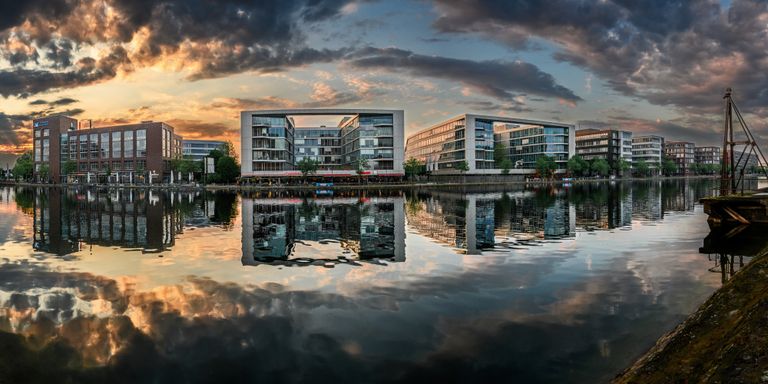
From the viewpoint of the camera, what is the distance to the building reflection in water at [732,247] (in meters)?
21.6

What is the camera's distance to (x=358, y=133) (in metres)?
169

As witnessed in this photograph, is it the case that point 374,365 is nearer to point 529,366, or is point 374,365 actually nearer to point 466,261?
point 529,366

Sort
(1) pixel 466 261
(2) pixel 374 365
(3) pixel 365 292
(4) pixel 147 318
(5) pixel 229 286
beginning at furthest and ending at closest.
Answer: (1) pixel 466 261 → (5) pixel 229 286 → (3) pixel 365 292 → (4) pixel 147 318 → (2) pixel 374 365

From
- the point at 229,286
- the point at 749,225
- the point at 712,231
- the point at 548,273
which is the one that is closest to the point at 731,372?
the point at 548,273

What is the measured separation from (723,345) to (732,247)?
23.6 metres

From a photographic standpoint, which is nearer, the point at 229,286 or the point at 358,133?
the point at 229,286

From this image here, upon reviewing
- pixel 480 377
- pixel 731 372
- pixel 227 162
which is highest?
Result: pixel 227 162

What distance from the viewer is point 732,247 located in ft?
89.0

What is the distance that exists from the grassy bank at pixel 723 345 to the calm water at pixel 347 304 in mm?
1466

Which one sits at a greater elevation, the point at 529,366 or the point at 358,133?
the point at 358,133

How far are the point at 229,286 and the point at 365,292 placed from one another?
544 cm

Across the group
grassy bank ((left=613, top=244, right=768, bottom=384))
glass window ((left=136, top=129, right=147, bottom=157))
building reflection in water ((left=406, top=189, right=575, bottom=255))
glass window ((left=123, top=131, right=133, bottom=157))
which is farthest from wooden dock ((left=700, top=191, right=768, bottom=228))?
glass window ((left=123, top=131, right=133, bottom=157))

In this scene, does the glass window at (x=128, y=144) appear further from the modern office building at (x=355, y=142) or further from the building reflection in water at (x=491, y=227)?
the building reflection in water at (x=491, y=227)

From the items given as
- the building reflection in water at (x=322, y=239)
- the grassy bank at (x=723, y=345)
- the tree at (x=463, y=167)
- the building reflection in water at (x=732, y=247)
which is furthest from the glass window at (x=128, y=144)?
the grassy bank at (x=723, y=345)
